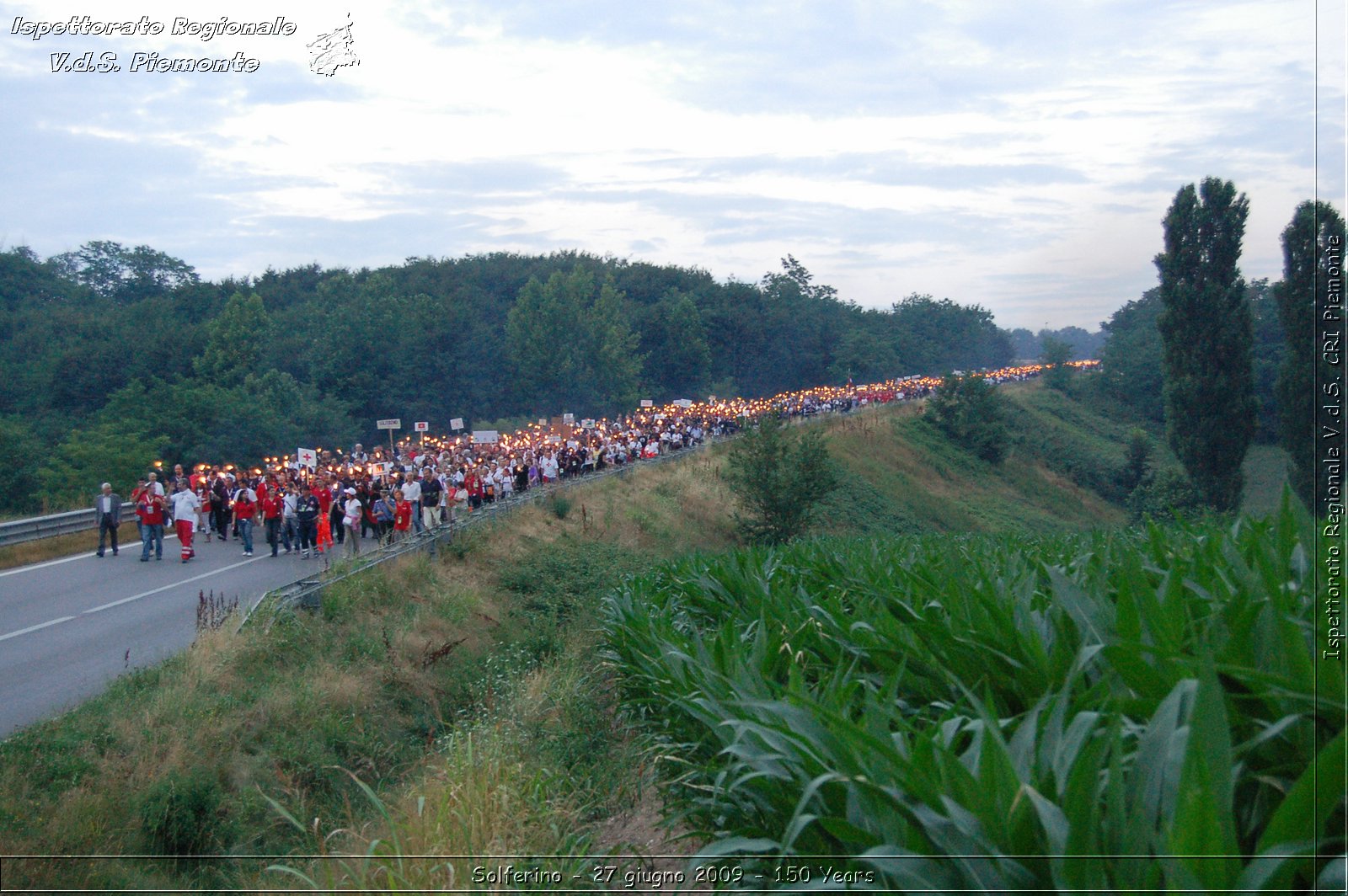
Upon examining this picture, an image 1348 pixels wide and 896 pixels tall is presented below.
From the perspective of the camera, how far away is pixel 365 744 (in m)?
13.0

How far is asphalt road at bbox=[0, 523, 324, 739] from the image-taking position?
13.1 metres

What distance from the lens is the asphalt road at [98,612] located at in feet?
43.1

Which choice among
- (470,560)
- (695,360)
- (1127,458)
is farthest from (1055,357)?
(695,360)

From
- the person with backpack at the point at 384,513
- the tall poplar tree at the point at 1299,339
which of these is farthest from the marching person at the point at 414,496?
the tall poplar tree at the point at 1299,339

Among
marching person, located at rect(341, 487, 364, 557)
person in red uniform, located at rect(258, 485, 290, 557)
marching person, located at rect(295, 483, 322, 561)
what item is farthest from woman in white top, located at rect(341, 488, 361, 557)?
person in red uniform, located at rect(258, 485, 290, 557)

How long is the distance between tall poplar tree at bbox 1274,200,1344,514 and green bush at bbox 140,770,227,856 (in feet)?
34.2

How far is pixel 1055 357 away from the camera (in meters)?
45.8

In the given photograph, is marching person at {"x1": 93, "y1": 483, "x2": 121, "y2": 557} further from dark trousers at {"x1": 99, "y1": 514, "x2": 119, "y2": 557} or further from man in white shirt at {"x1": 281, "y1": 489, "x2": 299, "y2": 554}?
man in white shirt at {"x1": 281, "y1": 489, "x2": 299, "y2": 554}

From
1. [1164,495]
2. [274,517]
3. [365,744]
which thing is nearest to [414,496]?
[274,517]

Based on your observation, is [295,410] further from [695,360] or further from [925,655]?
[695,360]

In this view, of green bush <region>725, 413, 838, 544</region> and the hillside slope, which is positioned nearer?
the hillside slope

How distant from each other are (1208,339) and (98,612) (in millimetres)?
18634

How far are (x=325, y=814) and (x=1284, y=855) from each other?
10.8 m

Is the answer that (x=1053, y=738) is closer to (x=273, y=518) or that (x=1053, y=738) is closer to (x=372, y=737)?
(x=372, y=737)
